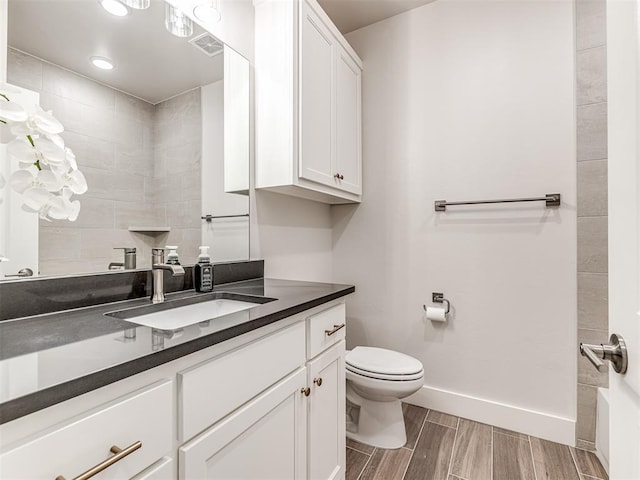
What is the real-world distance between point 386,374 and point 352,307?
820 millimetres

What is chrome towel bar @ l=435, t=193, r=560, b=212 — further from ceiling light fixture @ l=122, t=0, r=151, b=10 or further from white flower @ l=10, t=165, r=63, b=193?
white flower @ l=10, t=165, r=63, b=193

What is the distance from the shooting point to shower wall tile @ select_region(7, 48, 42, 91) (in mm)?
874

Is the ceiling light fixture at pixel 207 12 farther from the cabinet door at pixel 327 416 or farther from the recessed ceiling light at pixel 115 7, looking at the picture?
the cabinet door at pixel 327 416

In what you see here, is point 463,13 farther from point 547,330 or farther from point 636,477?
point 636,477

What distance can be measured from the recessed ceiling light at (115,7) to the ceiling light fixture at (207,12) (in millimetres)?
343

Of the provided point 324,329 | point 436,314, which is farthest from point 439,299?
point 324,329

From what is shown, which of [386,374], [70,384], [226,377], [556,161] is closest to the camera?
[70,384]

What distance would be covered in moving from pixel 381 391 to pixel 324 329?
2.17ft

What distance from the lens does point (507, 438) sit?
5.87 feet

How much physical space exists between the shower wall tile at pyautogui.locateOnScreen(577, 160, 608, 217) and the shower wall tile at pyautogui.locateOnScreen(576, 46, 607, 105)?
1.12 ft

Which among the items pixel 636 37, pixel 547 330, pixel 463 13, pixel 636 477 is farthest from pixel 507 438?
pixel 463 13

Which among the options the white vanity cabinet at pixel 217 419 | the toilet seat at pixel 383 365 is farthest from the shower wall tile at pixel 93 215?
the toilet seat at pixel 383 365

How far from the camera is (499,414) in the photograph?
6.22 feet

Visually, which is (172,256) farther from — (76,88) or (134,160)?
(76,88)
